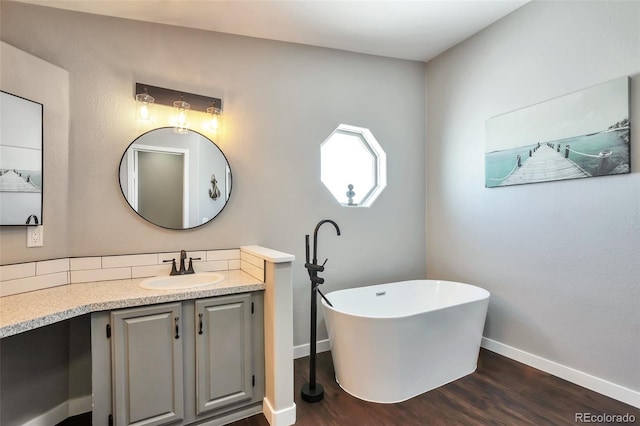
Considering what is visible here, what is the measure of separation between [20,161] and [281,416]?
86.5 inches

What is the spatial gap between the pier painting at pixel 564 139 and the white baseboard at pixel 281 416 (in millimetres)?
2485

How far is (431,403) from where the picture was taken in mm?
1995

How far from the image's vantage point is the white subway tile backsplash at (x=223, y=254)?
2357 mm

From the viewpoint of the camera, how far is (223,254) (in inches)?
94.4

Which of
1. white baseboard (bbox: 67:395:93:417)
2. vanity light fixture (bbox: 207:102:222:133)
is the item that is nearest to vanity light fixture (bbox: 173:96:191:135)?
vanity light fixture (bbox: 207:102:222:133)

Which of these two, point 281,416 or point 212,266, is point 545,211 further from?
point 212,266

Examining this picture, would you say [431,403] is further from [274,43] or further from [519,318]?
[274,43]

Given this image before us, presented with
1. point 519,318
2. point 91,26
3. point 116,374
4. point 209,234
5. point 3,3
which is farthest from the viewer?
point 519,318

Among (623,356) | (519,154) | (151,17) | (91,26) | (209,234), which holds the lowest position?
(623,356)

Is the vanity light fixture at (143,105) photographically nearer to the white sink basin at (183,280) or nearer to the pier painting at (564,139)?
the white sink basin at (183,280)

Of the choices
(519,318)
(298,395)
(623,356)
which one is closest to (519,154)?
(519,318)

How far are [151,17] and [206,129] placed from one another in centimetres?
87

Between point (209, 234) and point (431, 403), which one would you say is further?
point (209, 234)

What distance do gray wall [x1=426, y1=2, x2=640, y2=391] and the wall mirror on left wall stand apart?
3425 mm
